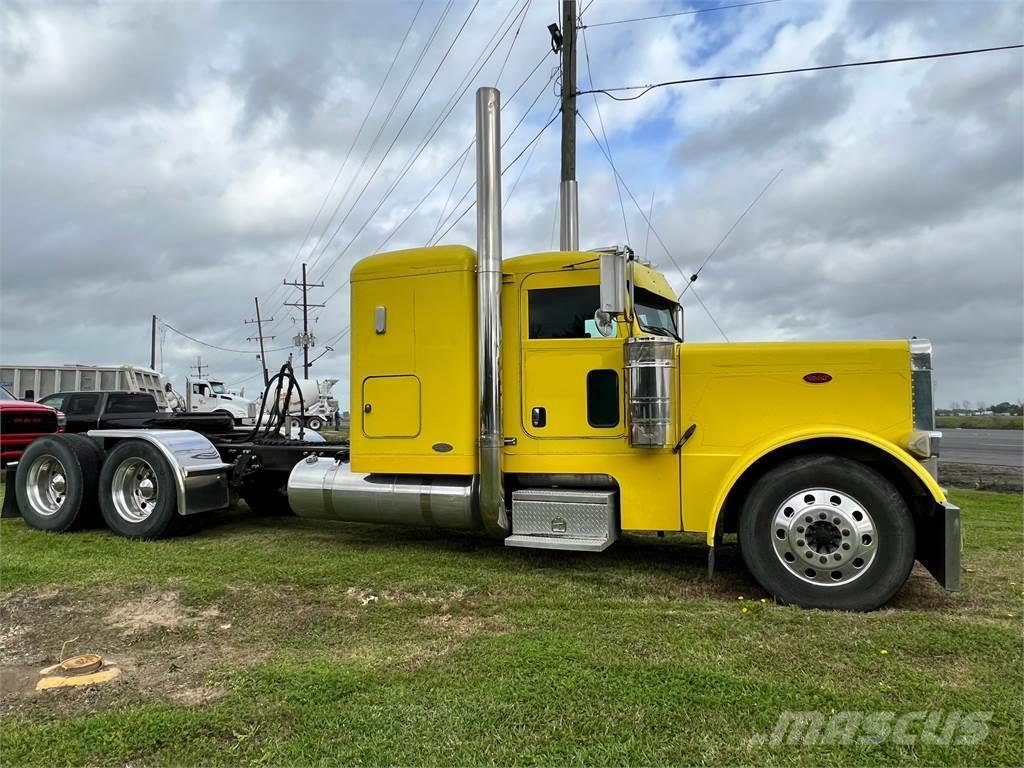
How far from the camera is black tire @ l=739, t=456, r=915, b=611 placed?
167 inches

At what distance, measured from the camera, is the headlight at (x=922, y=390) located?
449 centimetres

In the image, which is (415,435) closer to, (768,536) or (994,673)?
(768,536)

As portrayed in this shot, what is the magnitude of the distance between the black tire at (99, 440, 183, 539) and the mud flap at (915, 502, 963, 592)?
636cm

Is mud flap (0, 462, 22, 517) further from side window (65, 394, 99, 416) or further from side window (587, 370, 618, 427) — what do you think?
side window (65, 394, 99, 416)

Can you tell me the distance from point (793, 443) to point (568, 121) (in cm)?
783

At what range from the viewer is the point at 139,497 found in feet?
23.1

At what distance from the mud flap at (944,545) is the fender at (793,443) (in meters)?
0.11

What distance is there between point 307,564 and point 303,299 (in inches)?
1795

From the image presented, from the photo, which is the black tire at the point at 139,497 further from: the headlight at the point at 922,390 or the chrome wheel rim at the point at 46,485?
the headlight at the point at 922,390

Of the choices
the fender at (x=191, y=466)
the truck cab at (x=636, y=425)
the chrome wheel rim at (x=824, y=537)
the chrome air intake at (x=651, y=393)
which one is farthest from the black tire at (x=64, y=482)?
the chrome wheel rim at (x=824, y=537)

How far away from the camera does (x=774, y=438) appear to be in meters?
4.62

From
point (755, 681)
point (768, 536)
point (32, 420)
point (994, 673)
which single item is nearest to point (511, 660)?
point (755, 681)

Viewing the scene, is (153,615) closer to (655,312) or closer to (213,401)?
(655,312)

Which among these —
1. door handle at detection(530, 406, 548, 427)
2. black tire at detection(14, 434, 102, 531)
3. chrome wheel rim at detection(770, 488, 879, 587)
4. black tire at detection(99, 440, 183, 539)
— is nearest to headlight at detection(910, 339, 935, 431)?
chrome wheel rim at detection(770, 488, 879, 587)
